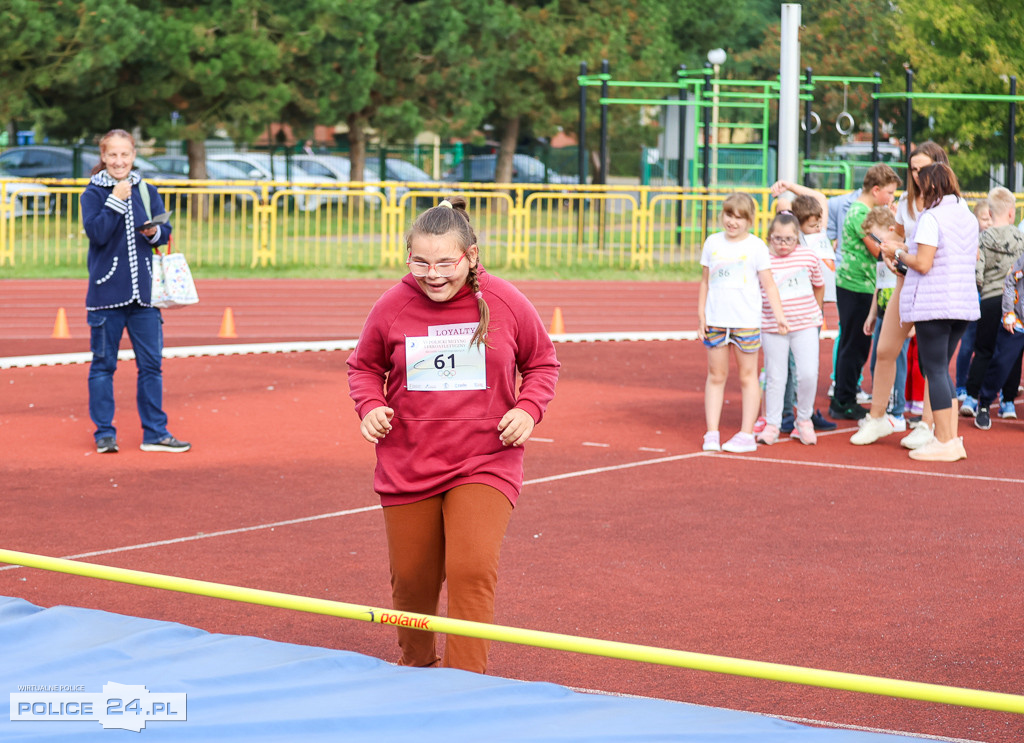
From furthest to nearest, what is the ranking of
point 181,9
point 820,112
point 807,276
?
point 820,112, point 181,9, point 807,276

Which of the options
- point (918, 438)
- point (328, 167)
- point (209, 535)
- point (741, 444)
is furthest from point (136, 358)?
point (328, 167)

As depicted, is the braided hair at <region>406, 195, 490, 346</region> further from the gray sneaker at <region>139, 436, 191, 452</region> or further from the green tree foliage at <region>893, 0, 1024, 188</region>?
the green tree foliage at <region>893, 0, 1024, 188</region>

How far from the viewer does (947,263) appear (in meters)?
8.69

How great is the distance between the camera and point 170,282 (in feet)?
29.0

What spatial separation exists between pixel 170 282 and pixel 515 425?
190 inches

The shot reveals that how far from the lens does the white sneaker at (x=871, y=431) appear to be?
967 centimetres

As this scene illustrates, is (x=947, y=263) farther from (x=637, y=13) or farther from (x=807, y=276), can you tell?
(x=637, y=13)

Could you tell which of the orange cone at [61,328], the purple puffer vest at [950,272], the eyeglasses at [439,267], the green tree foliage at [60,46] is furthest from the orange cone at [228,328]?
the green tree foliage at [60,46]

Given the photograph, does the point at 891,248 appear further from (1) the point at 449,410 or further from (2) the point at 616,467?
(1) the point at 449,410

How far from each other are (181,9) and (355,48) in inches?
158

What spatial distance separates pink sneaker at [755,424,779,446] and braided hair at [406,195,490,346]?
17.7 feet

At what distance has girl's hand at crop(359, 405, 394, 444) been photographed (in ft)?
14.9

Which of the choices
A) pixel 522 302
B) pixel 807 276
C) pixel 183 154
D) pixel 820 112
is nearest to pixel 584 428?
pixel 807 276

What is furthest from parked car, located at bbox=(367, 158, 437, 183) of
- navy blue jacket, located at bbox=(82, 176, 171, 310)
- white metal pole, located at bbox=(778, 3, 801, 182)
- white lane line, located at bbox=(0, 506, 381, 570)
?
white lane line, located at bbox=(0, 506, 381, 570)
